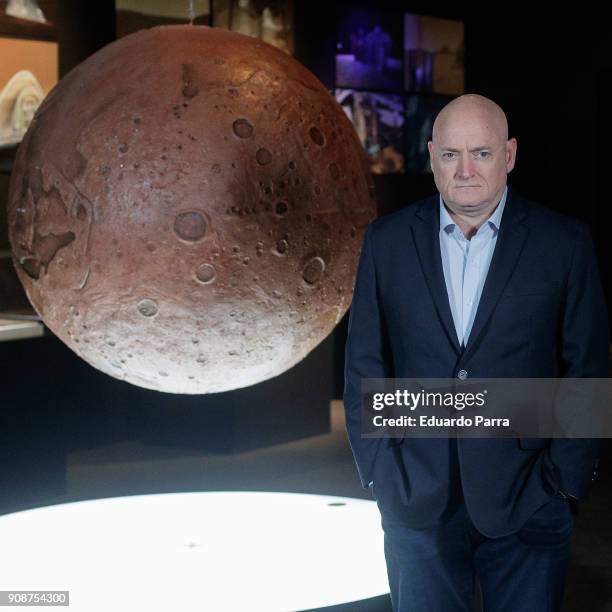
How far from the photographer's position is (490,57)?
10.3 m

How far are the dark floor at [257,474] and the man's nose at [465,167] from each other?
335 cm

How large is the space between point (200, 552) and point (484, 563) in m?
1.44

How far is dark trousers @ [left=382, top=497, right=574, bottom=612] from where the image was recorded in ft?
7.07

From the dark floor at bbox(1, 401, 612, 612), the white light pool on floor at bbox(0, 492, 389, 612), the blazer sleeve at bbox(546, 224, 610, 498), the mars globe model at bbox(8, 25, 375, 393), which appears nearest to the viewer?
the blazer sleeve at bbox(546, 224, 610, 498)

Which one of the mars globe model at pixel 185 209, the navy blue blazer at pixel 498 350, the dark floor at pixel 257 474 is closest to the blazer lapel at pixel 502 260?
the navy blue blazer at pixel 498 350

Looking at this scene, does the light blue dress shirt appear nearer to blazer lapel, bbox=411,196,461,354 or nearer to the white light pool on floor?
blazer lapel, bbox=411,196,461,354

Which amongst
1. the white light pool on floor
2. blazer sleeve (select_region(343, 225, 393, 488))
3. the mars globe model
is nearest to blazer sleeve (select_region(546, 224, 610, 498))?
blazer sleeve (select_region(343, 225, 393, 488))

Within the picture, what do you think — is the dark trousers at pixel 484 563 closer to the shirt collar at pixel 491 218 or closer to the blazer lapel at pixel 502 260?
the blazer lapel at pixel 502 260

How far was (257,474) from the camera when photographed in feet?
23.0

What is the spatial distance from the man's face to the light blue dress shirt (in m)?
0.06

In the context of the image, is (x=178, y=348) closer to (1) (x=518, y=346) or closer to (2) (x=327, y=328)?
(2) (x=327, y=328)

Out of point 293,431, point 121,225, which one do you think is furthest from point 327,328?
point 293,431

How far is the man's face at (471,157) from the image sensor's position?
214 centimetres

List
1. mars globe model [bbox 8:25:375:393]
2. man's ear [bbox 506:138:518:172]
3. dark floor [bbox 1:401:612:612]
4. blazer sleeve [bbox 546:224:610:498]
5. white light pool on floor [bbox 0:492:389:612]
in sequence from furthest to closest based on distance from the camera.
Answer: dark floor [bbox 1:401:612:612] < white light pool on floor [bbox 0:492:389:612] < mars globe model [bbox 8:25:375:393] < man's ear [bbox 506:138:518:172] < blazer sleeve [bbox 546:224:610:498]
